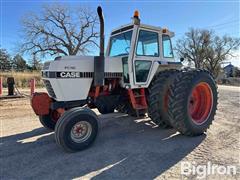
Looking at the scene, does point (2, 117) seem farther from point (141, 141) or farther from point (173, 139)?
point (173, 139)

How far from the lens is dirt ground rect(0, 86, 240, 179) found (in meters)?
2.93

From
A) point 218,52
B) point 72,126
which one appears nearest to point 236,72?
point 218,52

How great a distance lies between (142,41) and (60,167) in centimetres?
321

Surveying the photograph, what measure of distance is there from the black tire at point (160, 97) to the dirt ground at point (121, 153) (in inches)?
15.4

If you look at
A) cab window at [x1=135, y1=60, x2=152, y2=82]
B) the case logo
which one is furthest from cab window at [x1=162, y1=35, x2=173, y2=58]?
the case logo

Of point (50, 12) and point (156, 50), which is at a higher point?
point (50, 12)

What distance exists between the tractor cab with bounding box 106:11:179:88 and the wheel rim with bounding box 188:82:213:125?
101cm

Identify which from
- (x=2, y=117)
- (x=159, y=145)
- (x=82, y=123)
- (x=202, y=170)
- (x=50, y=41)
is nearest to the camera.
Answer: (x=202, y=170)

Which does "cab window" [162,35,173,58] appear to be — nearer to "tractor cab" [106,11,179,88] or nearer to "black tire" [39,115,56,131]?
"tractor cab" [106,11,179,88]

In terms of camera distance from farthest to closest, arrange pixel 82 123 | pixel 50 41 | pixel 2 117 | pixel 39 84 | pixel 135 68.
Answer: pixel 50 41 < pixel 39 84 < pixel 2 117 < pixel 135 68 < pixel 82 123

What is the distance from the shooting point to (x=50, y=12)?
31.9 meters

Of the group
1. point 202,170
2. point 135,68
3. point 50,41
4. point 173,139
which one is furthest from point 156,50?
point 50,41

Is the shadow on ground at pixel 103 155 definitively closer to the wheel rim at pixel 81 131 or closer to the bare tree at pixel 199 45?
the wheel rim at pixel 81 131

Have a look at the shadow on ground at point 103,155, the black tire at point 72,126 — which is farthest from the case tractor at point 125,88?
the shadow on ground at point 103,155
